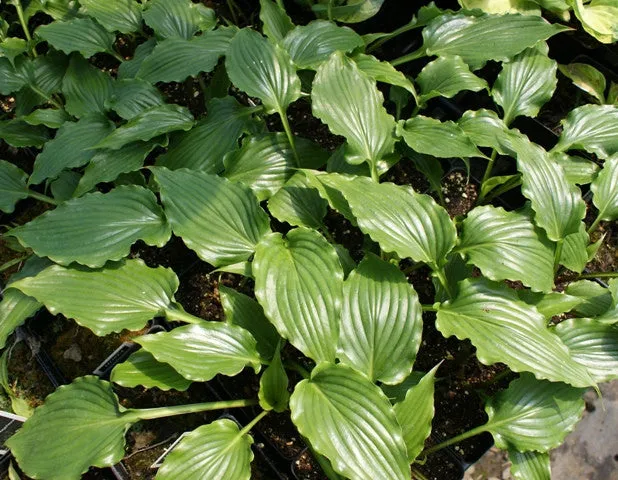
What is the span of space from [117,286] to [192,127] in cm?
67

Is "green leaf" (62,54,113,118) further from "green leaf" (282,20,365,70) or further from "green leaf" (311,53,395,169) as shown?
"green leaf" (311,53,395,169)

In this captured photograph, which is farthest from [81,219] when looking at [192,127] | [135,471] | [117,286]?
[135,471]

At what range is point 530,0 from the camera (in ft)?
7.99

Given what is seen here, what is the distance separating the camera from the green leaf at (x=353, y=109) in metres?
1.91

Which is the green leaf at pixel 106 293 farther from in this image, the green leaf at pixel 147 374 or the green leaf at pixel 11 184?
the green leaf at pixel 11 184

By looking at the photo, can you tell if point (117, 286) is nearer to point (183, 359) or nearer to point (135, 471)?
point (183, 359)

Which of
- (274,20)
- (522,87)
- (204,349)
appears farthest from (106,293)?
(522,87)

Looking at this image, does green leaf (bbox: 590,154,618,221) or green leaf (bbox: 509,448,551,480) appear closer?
green leaf (bbox: 509,448,551,480)

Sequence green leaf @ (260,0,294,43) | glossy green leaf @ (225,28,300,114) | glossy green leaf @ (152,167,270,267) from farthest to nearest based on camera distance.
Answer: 1. green leaf @ (260,0,294,43)
2. glossy green leaf @ (225,28,300,114)
3. glossy green leaf @ (152,167,270,267)

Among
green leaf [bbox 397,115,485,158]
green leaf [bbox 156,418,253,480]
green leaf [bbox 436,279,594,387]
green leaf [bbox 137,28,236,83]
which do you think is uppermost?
green leaf [bbox 137,28,236,83]

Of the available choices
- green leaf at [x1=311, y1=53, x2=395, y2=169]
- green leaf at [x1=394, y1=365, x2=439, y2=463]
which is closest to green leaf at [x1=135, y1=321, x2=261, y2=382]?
green leaf at [x1=394, y1=365, x2=439, y2=463]

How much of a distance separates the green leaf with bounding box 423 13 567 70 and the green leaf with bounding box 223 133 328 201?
0.68 metres

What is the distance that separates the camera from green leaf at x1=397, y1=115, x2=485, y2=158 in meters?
1.92

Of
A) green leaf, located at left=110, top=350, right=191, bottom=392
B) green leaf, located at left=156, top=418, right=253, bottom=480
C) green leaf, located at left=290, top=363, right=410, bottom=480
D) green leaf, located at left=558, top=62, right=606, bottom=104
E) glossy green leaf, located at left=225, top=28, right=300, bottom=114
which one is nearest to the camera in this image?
green leaf, located at left=290, top=363, right=410, bottom=480
